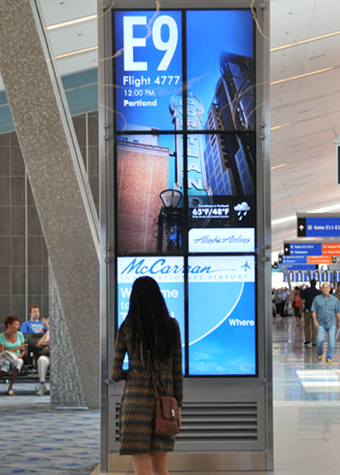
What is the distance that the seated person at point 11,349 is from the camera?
11237mm

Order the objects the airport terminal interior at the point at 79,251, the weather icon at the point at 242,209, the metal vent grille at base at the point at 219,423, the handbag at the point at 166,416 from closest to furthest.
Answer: the handbag at the point at 166,416, the metal vent grille at base at the point at 219,423, the weather icon at the point at 242,209, the airport terminal interior at the point at 79,251

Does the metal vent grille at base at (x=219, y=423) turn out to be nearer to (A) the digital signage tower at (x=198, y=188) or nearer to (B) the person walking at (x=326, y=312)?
(A) the digital signage tower at (x=198, y=188)

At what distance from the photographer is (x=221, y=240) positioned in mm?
5566

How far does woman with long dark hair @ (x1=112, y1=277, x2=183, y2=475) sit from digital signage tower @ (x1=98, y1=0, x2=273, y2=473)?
1604mm

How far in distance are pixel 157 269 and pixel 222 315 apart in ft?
2.13

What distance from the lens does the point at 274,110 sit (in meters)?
17.9

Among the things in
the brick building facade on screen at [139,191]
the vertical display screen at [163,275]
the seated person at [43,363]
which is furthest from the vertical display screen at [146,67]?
the seated person at [43,363]

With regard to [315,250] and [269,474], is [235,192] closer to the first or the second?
[269,474]

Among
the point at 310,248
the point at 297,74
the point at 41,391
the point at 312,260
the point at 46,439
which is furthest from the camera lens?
the point at 312,260

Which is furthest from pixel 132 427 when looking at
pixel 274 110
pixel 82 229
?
pixel 274 110

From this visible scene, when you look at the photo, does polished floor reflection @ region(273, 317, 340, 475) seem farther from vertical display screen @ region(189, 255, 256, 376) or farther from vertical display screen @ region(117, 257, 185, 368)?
vertical display screen @ region(117, 257, 185, 368)

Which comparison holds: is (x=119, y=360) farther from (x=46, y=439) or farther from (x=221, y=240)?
(x=46, y=439)

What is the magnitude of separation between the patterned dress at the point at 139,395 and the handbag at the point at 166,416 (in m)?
0.04

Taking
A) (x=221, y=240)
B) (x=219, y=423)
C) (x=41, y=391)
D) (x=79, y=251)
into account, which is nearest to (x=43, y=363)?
(x=41, y=391)
